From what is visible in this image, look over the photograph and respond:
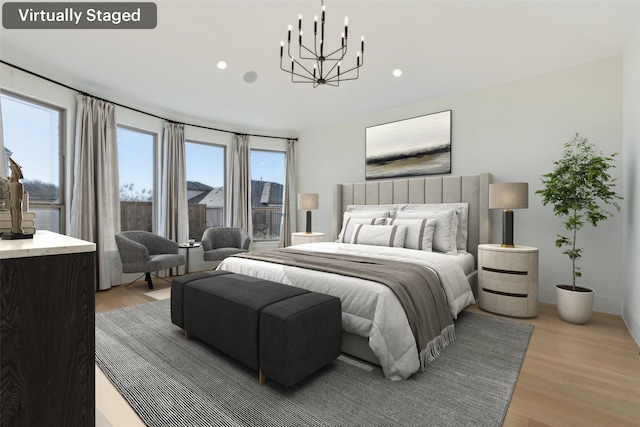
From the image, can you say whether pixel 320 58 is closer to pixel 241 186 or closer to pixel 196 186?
pixel 241 186

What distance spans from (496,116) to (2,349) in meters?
4.67

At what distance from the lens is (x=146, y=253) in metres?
3.94

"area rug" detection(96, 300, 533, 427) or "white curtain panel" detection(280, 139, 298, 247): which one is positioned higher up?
"white curtain panel" detection(280, 139, 298, 247)

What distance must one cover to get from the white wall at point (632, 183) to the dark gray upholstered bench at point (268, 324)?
2635mm

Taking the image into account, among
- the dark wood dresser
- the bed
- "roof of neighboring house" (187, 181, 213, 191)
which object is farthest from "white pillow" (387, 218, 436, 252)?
"roof of neighboring house" (187, 181, 213, 191)

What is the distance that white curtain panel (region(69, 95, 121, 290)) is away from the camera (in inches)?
150

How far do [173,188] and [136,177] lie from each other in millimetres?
549

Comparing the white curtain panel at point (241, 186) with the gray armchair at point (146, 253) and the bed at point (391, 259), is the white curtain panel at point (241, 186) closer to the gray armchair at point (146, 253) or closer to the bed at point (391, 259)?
the gray armchair at point (146, 253)

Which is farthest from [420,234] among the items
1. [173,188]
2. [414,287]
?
[173,188]

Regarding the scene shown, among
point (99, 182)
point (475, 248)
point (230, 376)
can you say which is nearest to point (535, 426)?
point (230, 376)

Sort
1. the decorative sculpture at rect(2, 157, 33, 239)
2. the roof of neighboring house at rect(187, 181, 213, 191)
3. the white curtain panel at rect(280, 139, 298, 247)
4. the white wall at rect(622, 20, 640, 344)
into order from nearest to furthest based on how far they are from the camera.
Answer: the decorative sculpture at rect(2, 157, 33, 239), the white wall at rect(622, 20, 640, 344), the roof of neighboring house at rect(187, 181, 213, 191), the white curtain panel at rect(280, 139, 298, 247)

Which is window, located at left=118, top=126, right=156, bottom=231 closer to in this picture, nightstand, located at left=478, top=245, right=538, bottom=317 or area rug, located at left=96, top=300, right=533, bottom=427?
area rug, located at left=96, top=300, right=533, bottom=427

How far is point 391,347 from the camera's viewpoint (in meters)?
1.91

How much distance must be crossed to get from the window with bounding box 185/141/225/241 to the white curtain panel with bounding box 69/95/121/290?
127 cm
